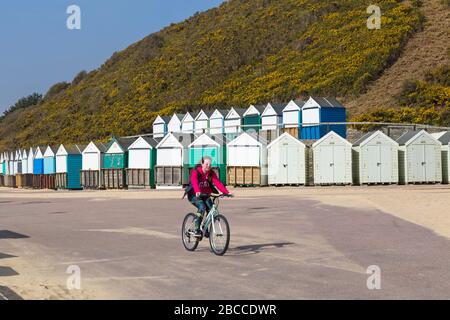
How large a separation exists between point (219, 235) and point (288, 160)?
3028 cm

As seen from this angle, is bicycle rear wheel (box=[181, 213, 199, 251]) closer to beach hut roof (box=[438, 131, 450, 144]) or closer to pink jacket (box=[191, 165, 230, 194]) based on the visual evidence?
pink jacket (box=[191, 165, 230, 194])

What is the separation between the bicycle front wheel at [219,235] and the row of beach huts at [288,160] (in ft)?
98.3

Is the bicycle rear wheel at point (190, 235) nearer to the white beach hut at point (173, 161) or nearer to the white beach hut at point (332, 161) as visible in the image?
the white beach hut at point (332, 161)

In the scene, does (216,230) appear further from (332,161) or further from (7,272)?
(332,161)

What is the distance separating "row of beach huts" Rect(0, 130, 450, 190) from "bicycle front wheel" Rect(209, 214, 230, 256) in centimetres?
2995

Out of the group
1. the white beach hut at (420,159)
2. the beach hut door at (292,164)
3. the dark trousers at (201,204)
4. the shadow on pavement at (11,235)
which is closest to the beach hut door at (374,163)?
the white beach hut at (420,159)

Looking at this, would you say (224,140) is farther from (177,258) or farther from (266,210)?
(177,258)

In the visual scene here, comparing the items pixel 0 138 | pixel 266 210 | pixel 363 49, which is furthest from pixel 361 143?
pixel 0 138

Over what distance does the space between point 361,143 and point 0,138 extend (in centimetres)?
9277

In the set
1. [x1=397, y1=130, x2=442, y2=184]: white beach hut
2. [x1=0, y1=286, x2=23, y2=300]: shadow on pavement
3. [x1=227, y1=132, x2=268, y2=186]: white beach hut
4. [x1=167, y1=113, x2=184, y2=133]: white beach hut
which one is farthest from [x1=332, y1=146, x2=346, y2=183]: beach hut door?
[x1=167, y1=113, x2=184, y2=133]: white beach hut

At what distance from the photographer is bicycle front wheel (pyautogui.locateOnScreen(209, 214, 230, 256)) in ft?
36.0

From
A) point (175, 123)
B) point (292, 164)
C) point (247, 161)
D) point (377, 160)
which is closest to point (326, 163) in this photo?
point (292, 164)

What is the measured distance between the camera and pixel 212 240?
36.9 ft

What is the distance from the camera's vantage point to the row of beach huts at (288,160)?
40.8 meters
